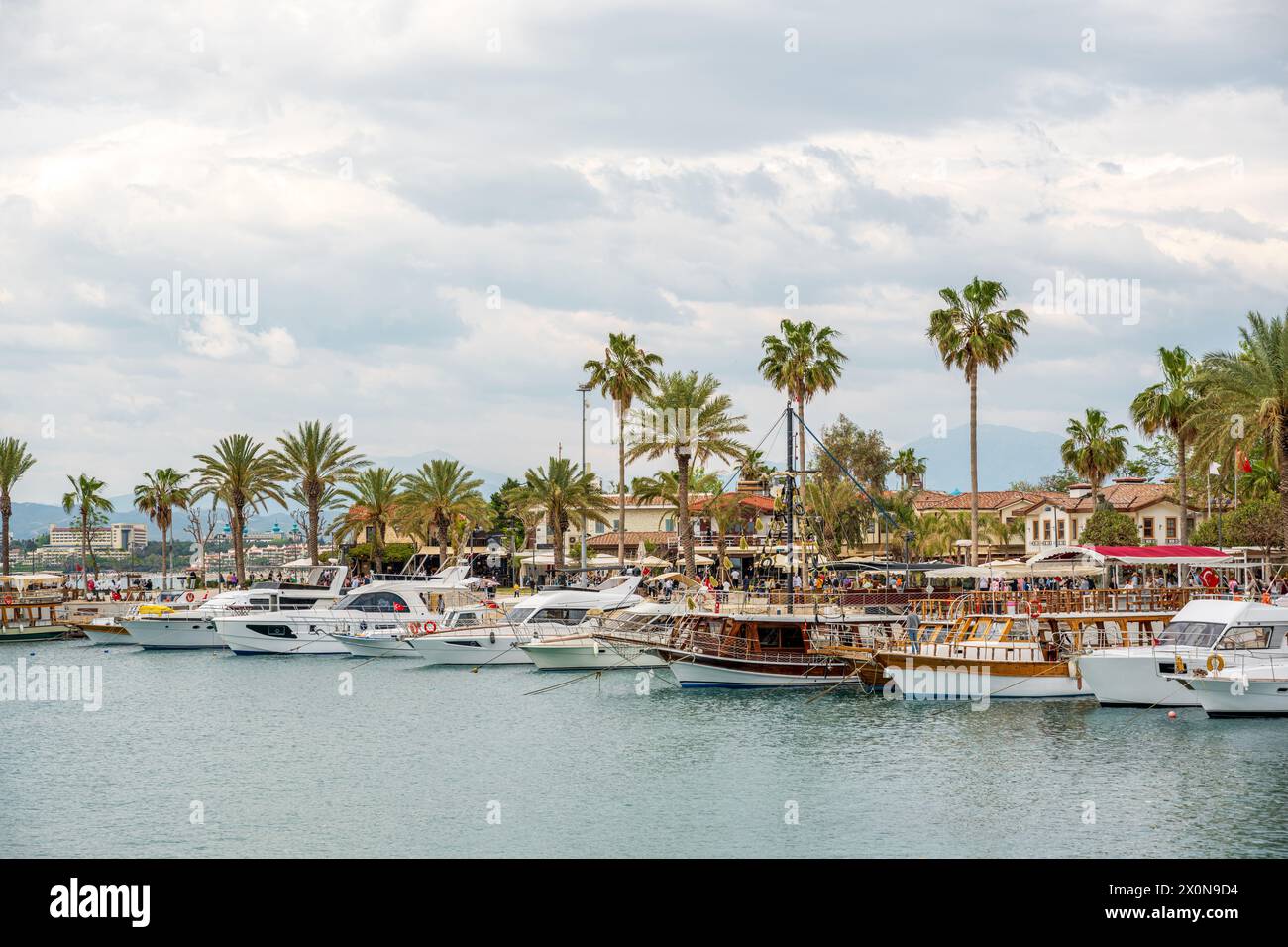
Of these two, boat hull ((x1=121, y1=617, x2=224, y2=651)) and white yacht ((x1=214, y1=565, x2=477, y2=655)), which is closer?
white yacht ((x1=214, y1=565, x2=477, y2=655))

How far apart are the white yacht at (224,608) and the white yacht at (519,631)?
983 centimetres

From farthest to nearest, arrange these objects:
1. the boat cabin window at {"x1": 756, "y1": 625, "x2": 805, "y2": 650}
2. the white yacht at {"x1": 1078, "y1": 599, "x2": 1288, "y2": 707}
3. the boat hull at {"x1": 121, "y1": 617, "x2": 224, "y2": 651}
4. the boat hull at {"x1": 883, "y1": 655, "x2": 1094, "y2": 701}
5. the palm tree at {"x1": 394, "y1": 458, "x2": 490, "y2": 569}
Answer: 1. the palm tree at {"x1": 394, "y1": 458, "x2": 490, "y2": 569}
2. the boat hull at {"x1": 121, "y1": 617, "x2": 224, "y2": 651}
3. the boat cabin window at {"x1": 756, "y1": 625, "x2": 805, "y2": 650}
4. the boat hull at {"x1": 883, "y1": 655, "x2": 1094, "y2": 701}
5. the white yacht at {"x1": 1078, "y1": 599, "x2": 1288, "y2": 707}

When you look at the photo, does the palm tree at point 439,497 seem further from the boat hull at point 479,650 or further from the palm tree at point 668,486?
the boat hull at point 479,650

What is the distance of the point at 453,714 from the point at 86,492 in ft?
313

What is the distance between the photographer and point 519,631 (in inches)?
2261

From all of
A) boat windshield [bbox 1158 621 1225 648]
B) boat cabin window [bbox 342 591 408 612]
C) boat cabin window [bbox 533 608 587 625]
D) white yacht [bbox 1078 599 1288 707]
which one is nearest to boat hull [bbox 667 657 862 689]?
white yacht [bbox 1078 599 1288 707]

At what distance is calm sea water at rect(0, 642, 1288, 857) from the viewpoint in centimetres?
2453

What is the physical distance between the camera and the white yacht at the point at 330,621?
62906mm

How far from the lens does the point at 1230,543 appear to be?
73.5 metres

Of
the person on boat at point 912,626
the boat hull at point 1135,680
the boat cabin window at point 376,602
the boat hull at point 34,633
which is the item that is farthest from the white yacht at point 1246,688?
the boat hull at point 34,633

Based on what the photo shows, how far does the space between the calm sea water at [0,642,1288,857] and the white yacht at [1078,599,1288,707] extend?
3.53 ft

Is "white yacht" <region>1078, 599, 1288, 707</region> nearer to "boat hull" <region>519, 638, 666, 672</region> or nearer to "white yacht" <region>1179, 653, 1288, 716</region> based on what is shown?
"white yacht" <region>1179, 653, 1288, 716</region>

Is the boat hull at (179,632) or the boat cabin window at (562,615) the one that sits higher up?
the boat cabin window at (562,615)

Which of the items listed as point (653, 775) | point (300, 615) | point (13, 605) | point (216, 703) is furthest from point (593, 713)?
point (13, 605)
